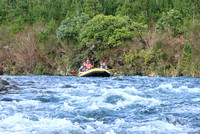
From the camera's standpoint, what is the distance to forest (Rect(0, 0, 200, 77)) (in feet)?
104

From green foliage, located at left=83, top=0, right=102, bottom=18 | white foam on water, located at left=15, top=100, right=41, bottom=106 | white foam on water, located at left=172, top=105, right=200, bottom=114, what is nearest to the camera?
white foam on water, located at left=172, top=105, right=200, bottom=114

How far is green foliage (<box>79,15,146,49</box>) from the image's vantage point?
37.8 m

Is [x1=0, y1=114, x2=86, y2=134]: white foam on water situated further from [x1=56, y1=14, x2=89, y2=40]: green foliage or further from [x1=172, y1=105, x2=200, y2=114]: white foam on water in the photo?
[x1=56, y1=14, x2=89, y2=40]: green foliage

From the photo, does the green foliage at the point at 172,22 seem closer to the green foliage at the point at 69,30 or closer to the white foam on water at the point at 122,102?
the green foliage at the point at 69,30

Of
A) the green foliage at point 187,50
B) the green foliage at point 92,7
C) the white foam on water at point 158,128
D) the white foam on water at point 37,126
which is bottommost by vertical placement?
the white foam on water at point 158,128

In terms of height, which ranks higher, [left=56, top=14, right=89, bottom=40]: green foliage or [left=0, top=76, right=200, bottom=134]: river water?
[left=56, top=14, right=89, bottom=40]: green foliage

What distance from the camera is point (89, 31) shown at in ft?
129

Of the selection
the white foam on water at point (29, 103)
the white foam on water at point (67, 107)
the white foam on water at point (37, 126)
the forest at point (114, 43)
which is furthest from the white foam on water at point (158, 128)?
the forest at point (114, 43)

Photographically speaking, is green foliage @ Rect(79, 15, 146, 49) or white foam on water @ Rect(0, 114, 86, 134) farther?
green foliage @ Rect(79, 15, 146, 49)

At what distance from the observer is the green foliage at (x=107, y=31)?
124ft


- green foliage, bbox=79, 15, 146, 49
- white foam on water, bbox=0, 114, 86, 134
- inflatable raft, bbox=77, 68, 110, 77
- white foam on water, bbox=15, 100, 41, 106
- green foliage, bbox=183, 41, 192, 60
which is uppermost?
green foliage, bbox=79, 15, 146, 49

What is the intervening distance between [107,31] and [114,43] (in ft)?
6.60

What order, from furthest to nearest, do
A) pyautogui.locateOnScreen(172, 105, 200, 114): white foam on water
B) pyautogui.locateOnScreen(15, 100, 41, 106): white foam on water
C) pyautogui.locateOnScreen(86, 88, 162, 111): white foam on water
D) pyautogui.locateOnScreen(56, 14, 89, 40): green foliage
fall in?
pyautogui.locateOnScreen(56, 14, 89, 40): green foliage < pyautogui.locateOnScreen(15, 100, 41, 106): white foam on water < pyautogui.locateOnScreen(86, 88, 162, 111): white foam on water < pyautogui.locateOnScreen(172, 105, 200, 114): white foam on water

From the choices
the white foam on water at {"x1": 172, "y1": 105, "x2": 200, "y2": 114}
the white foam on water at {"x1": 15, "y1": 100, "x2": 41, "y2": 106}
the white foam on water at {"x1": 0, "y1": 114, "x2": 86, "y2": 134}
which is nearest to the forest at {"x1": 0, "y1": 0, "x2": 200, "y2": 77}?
the white foam on water at {"x1": 172, "y1": 105, "x2": 200, "y2": 114}
